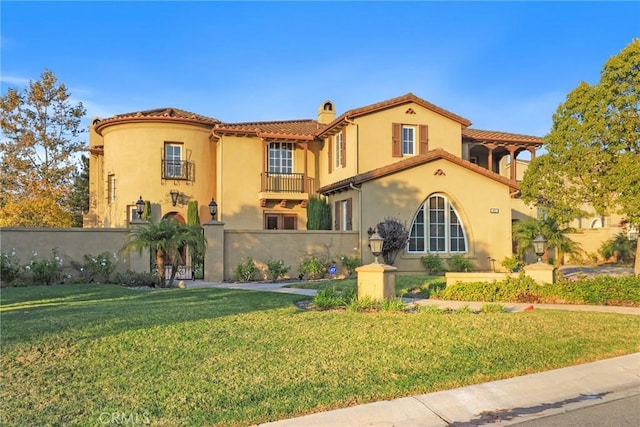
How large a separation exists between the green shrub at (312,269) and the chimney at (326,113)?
11.5 m

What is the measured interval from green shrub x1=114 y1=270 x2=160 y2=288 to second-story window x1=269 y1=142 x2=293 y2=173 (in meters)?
10.3

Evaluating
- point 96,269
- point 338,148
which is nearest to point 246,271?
point 96,269

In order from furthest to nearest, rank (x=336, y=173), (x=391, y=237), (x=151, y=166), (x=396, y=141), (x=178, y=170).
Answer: (x=178, y=170) < (x=336, y=173) < (x=151, y=166) < (x=396, y=141) < (x=391, y=237)

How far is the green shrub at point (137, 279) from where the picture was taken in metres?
16.9

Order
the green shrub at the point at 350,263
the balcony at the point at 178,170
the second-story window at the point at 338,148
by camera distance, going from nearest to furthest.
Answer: the green shrub at the point at 350,263, the second-story window at the point at 338,148, the balcony at the point at 178,170

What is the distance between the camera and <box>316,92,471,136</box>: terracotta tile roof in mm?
23141

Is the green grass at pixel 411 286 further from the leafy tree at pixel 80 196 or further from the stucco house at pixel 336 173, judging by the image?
the leafy tree at pixel 80 196

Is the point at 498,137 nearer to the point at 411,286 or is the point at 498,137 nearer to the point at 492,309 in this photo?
the point at 411,286

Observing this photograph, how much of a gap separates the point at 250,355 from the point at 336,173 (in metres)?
18.5

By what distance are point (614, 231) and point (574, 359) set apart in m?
23.8

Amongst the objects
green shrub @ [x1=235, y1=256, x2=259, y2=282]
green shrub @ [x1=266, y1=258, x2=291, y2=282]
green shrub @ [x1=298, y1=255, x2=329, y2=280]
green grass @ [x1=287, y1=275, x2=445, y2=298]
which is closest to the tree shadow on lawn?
green grass @ [x1=287, y1=275, x2=445, y2=298]

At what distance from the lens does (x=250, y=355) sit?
697 cm

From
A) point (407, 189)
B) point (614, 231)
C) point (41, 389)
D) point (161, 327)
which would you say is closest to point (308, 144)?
point (407, 189)

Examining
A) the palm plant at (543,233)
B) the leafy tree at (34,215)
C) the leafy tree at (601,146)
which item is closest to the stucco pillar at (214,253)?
the leafy tree at (601,146)
